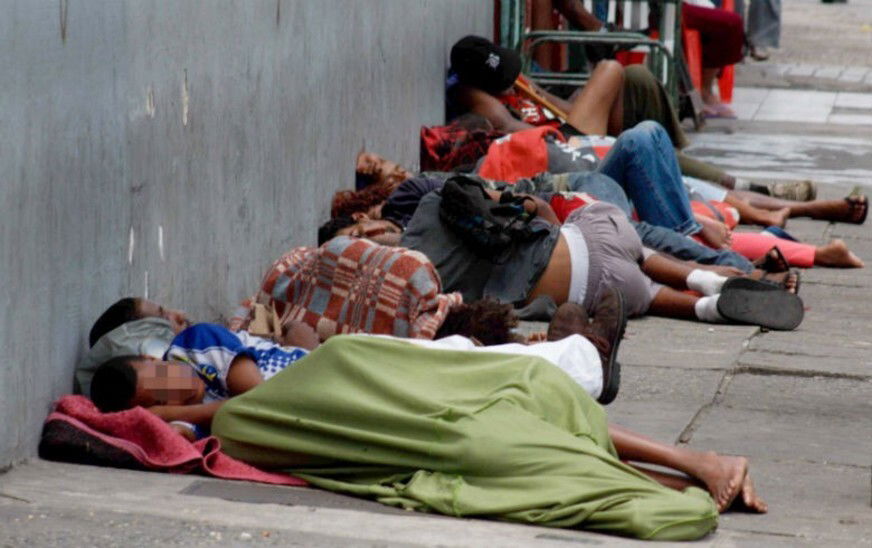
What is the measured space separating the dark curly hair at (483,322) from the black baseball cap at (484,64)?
3.55 metres

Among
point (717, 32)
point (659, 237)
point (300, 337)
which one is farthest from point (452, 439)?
point (717, 32)

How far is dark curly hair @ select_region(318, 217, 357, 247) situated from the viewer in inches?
269

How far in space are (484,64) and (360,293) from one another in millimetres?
3600

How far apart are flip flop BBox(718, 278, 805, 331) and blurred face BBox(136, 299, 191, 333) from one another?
7.49 ft

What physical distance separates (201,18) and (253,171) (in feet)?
2.60

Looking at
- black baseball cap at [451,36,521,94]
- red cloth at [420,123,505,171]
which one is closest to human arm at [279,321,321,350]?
red cloth at [420,123,505,171]

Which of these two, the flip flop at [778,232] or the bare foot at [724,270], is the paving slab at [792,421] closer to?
the bare foot at [724,270]

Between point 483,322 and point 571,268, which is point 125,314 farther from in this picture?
point 571,268

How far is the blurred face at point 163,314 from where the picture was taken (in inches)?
197

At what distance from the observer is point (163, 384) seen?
185 inches

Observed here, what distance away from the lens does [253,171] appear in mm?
6363

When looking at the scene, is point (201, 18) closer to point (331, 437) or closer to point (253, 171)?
point (253, 171)

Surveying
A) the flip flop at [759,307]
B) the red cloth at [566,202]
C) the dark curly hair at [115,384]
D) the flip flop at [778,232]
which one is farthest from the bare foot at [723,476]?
the flip flop at [778,232]

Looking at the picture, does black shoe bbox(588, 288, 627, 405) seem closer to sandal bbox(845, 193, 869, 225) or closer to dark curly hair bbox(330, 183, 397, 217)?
dark curly hair bbox(330, 183, 397, 217)
